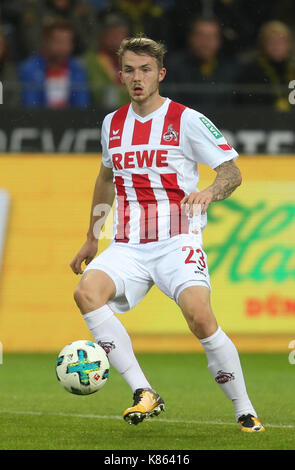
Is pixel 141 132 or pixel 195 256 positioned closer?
pixel 195 256

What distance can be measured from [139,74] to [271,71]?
5.56 meters

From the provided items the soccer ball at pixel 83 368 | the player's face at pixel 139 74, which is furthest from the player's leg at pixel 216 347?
the player's face at pixel 139 74

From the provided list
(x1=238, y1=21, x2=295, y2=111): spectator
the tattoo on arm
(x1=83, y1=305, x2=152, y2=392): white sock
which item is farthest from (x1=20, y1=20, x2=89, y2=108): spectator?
(x1=83, y1=305, x2=152, y2=392): white sock

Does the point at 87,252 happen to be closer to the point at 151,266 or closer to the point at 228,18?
the point at 151,266

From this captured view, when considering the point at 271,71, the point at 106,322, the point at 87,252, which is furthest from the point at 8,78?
the point at 106,322

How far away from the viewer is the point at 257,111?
11195 mm

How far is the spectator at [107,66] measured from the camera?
11086mm

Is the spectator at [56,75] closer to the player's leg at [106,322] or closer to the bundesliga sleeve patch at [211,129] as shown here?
the bundesliga sleeve patch at [211,129]

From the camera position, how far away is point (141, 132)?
631 cm

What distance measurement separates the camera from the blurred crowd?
36.4 ft

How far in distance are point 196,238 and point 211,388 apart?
269 cm

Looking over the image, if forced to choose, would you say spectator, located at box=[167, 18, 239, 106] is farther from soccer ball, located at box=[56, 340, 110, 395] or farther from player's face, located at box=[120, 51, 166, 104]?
soccer ball, located at box=[56, 340, 110, 395]

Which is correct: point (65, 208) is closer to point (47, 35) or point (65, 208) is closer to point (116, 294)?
point (47, 35)
